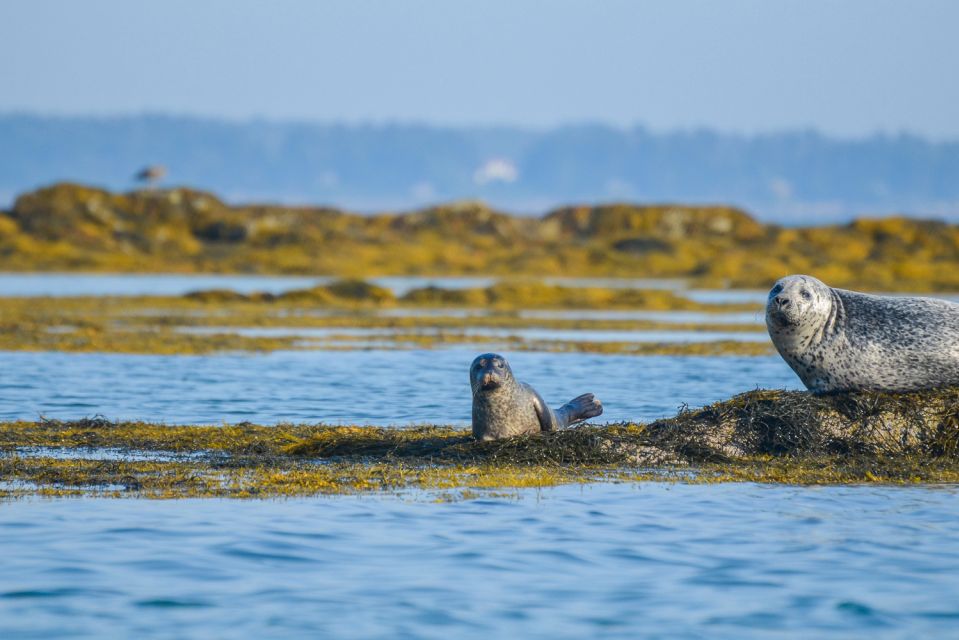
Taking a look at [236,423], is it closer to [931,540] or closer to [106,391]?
[106,391]

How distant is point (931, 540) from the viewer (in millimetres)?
8195

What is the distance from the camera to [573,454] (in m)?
10.7

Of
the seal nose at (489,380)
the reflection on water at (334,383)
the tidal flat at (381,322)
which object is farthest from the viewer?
the tidal flat at (381,322)

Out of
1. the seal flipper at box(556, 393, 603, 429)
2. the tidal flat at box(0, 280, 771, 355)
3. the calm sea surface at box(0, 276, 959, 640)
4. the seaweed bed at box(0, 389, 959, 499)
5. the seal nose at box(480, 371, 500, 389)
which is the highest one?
Result: the tidal flat at box(0, 280, 771, 355)

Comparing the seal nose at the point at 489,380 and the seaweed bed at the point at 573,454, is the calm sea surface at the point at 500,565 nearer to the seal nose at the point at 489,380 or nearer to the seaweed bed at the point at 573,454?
the seaweed bed at the point at 573,454

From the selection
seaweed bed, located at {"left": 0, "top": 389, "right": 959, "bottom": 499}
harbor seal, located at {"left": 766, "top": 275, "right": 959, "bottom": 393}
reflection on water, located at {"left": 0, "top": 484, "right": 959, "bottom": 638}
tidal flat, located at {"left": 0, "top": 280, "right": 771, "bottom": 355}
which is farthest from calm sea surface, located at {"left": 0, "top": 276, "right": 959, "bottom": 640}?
tidal flat, located at {"left": 0, "top": 280, "right": 771, "bottom": 355}

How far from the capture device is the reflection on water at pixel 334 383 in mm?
14336

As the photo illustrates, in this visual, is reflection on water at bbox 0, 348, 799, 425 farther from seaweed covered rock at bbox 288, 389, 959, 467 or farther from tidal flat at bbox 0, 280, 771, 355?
seaweed covered rock at bbox 288, 389, 959, 467

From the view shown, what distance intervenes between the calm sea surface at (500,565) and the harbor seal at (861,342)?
165 cm

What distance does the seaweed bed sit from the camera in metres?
9.95

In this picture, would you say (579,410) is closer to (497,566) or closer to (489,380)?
(489,380)

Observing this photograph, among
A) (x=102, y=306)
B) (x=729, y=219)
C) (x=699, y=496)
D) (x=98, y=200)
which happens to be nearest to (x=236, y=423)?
(x=699, y=496)

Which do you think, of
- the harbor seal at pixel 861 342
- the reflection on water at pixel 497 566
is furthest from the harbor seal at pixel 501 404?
the harbor seal at pixel 861 342

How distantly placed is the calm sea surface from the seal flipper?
2.16m
